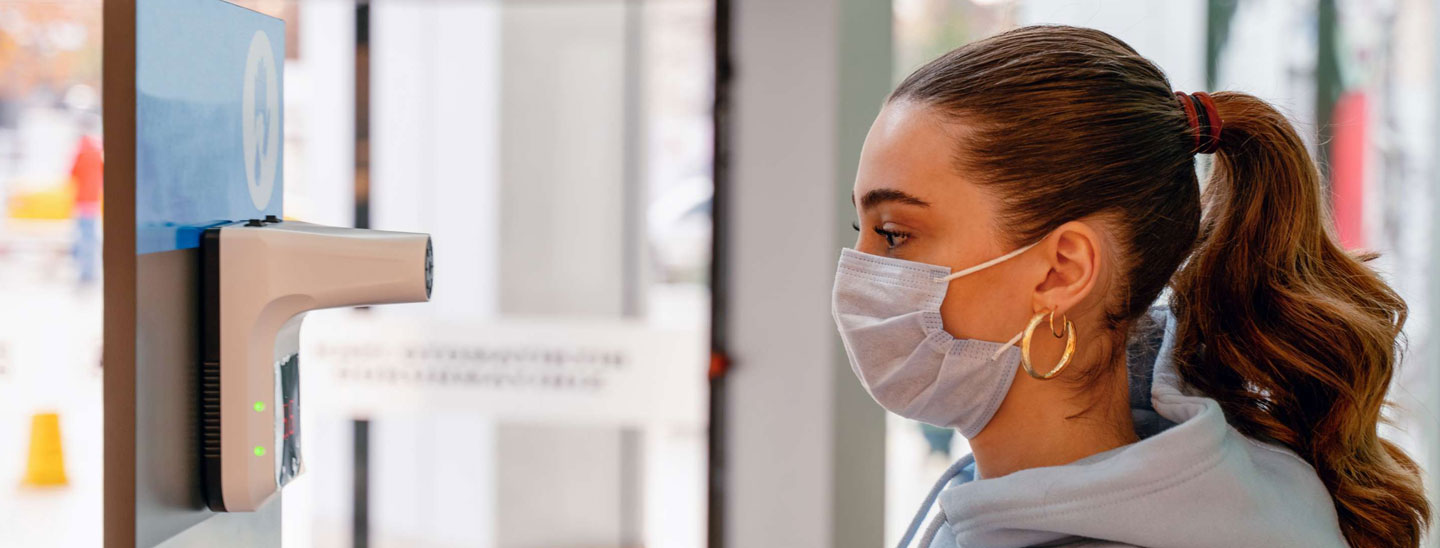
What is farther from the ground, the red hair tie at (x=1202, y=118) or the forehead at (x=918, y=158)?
the red hair tie at (x=1202, y=118)

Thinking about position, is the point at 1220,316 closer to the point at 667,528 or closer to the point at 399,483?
the point at 667,528

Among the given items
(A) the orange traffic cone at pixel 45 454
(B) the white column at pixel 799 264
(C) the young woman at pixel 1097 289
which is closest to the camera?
(C) the young woman at pixel 1097 289

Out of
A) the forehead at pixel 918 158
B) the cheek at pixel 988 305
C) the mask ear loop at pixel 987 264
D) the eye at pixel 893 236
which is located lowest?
the cheek at pixel 988 305

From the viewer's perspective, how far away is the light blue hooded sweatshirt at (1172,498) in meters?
0.95

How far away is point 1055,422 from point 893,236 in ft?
0.80

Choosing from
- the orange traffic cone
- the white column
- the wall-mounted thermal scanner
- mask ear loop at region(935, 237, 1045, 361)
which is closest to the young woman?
mask ear loop at region(935, 237, 1045, 361)

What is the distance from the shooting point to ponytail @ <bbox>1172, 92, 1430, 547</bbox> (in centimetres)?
107

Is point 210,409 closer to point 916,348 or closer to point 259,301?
point 259,301

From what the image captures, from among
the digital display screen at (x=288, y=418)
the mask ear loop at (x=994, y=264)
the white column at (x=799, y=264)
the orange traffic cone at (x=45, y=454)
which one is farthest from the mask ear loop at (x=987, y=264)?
the orange traffic cone at (x=45, y=454)

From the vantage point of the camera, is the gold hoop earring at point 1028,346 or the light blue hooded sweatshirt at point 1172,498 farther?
the gold hoop earring at point 1028,346

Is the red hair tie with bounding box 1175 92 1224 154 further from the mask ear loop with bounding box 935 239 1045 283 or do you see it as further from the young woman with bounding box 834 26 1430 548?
the mask ear loop with bounding box 935 239 1045 283

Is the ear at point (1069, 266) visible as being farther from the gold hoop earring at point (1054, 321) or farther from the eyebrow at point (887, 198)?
the eyebrow at point (887, 198)

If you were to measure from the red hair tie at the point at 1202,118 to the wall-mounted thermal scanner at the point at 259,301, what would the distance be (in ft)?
2.40

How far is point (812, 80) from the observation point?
2.65 meters
